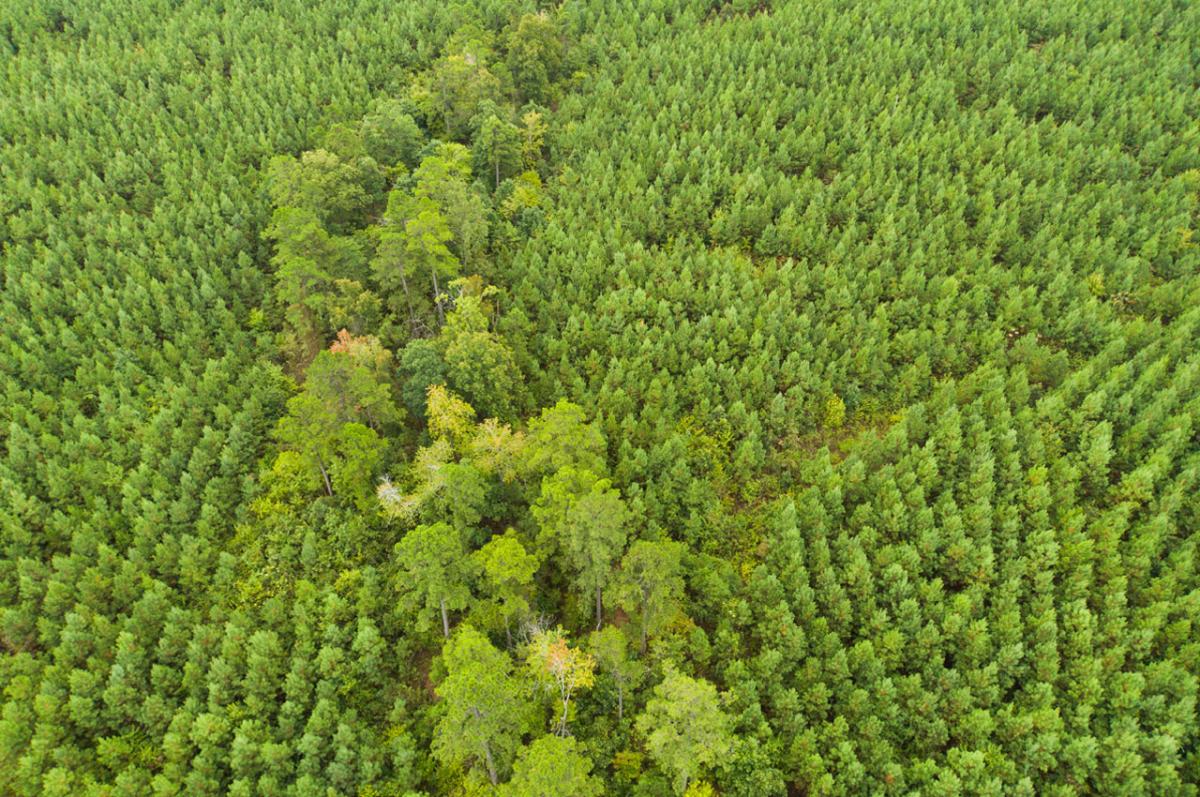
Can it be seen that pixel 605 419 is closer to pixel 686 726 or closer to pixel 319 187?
pixel 686 726

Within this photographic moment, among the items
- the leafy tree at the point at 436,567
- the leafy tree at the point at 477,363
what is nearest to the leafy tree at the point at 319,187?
the leafy tree at the point at 477,363

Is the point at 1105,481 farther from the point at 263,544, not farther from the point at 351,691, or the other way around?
the point at 263,544

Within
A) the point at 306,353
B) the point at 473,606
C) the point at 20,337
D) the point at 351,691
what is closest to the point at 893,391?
the point at 473,606

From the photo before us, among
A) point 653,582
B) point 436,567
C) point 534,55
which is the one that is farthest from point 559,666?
point 534,55

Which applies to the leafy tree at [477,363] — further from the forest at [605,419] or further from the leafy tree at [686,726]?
the leafy tree at [686,726]

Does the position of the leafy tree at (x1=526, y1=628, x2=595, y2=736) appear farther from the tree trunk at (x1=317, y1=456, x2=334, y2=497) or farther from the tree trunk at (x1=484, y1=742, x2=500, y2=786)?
the tree trunk at (x1=317, y1=456, x2=334, y2=497)
